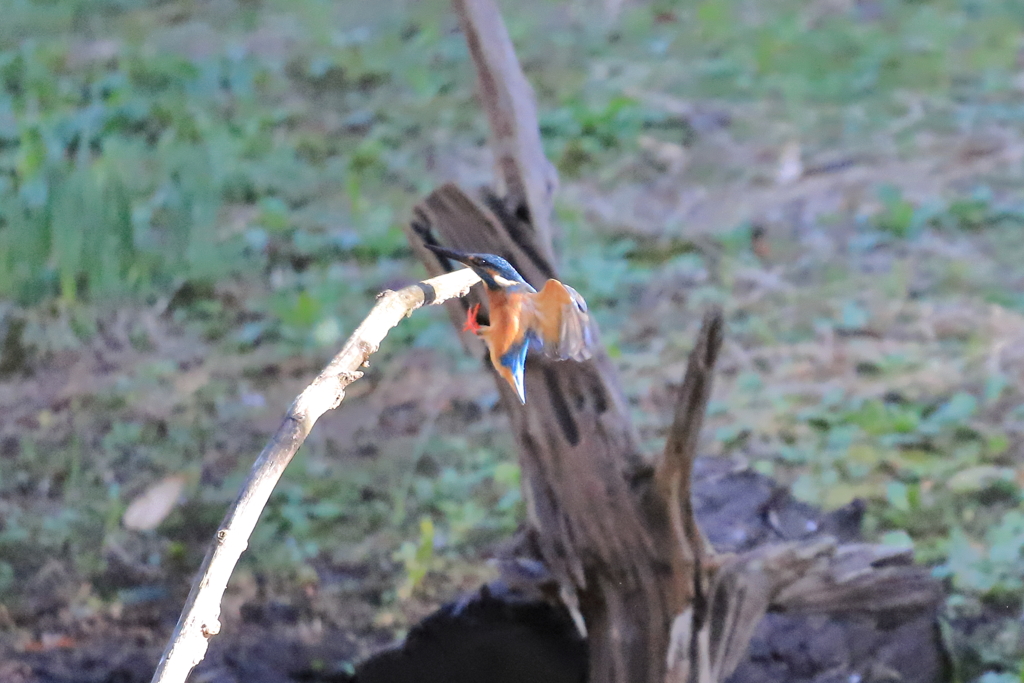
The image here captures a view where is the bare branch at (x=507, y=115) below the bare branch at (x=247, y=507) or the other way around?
the other way around

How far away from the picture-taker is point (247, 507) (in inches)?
17.8

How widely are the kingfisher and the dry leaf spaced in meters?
1.28

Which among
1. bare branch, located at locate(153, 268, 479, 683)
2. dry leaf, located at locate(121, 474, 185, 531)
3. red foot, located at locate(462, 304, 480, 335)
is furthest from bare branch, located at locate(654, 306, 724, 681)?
dry leaf, located at locate(121, 474, 185, 531)

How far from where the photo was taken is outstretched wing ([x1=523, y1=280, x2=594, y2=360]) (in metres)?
0.61

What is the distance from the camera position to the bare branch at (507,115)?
44.4 inches

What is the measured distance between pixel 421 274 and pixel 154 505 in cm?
78

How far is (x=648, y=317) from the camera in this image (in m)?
2.15

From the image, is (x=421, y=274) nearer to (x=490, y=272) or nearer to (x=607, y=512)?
(x=607, y=512)

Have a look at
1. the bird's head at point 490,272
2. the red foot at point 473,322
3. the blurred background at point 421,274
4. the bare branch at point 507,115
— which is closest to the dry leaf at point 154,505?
the blurred background at point 421,274

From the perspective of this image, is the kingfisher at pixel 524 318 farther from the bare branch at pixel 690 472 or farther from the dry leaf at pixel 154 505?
the dry leaf at pixel 154 505

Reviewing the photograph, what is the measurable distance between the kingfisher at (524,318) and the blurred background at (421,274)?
3.09 ft

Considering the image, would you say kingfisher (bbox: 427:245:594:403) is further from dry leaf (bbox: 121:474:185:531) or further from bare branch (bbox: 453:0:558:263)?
dry leaf (bbox: 121:474:185:531)

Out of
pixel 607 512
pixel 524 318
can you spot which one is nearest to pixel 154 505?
pixel 607 512

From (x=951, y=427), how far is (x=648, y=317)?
2.14 ft
